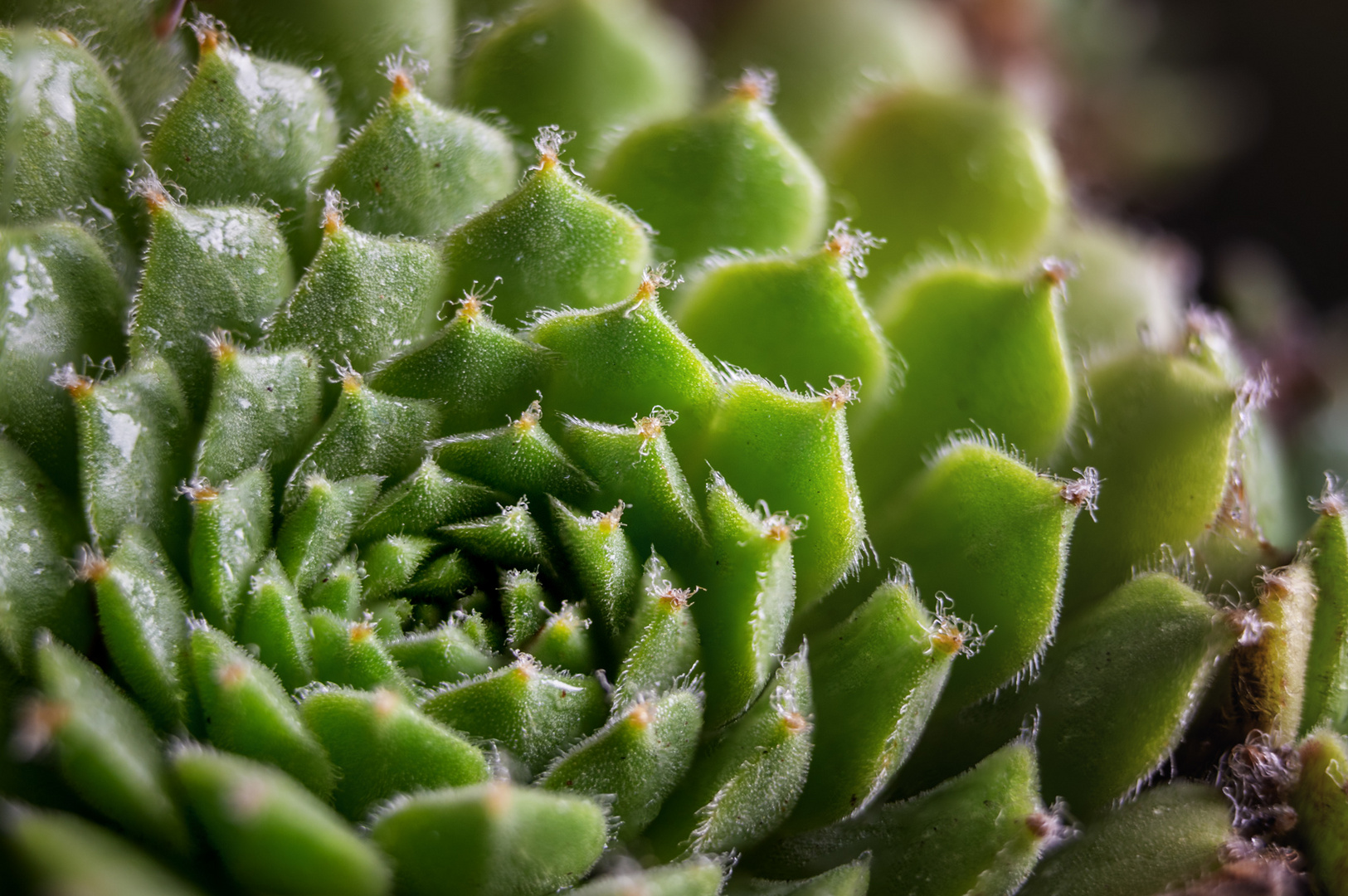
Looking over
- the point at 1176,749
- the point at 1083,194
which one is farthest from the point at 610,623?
the point at 1083,194

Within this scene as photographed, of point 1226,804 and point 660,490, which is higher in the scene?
point 660,490

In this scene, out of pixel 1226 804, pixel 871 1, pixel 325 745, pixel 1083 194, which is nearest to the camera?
pixel 325 745

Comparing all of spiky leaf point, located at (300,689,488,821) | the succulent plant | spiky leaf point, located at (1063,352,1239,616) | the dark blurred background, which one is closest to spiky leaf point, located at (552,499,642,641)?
the succulent plant

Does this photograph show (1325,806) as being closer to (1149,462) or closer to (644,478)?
(1149,462)

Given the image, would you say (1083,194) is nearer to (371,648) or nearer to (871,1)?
(871,1)

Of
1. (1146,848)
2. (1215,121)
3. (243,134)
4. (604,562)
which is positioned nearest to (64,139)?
(243,134)

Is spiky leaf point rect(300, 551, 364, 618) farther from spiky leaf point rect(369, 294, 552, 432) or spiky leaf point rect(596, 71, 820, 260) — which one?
spiky leaf point rect(596, 71, 820, 260)

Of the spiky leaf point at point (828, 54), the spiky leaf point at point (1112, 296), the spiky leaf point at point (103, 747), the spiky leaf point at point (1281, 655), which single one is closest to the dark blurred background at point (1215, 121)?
the spiky leaf point at point (828, 54)
